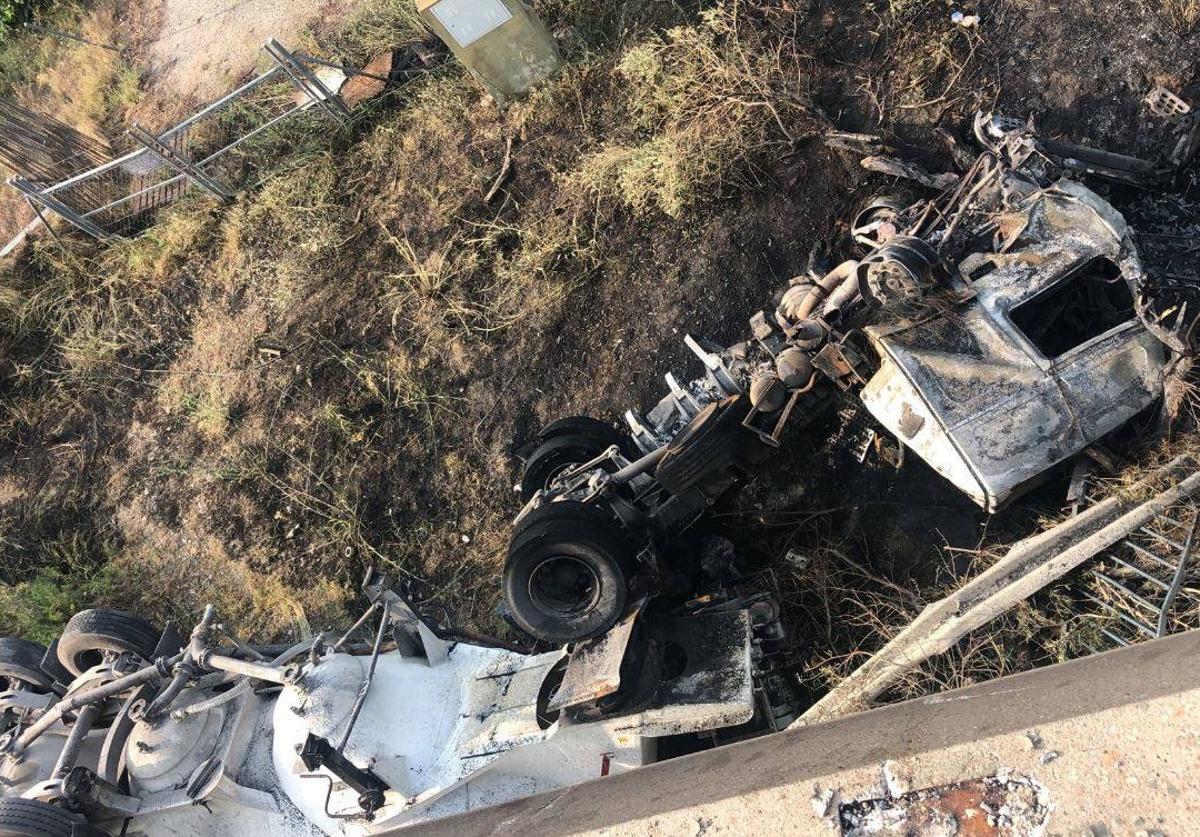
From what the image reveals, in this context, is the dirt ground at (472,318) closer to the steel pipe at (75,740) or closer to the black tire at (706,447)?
the black tire at (706,447)

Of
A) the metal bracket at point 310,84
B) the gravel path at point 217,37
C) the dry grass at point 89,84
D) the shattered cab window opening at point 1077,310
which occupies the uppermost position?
the dry grass at point 89,84

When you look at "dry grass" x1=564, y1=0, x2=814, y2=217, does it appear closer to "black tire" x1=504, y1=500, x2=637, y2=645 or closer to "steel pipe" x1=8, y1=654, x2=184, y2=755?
"black tire" x1=504, y1=500, x2=637, y2=645

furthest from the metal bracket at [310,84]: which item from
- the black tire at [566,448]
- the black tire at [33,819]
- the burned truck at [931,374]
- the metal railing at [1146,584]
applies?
the metal railing at [1146,584]

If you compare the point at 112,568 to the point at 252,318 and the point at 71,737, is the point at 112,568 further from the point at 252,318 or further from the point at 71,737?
the point at 71,737

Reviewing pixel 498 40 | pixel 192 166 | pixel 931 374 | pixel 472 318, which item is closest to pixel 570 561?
pixel 931 374

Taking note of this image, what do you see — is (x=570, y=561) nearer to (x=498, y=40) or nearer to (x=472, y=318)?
(x=472, y=318)

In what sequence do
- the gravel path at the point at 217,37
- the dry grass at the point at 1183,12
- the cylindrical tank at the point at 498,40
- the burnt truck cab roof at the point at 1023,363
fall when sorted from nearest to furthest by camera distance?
the burnt truck cab roof at the point at 1023,363, the dry grass at the point at 1183,12, the cylindrical tank at the point at 498,40, the gravel path at the point at 217,37
